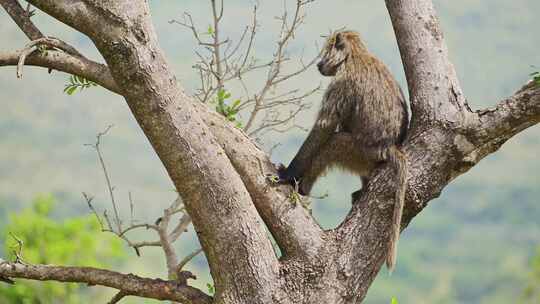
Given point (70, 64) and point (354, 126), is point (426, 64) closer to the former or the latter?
point (354, 126)

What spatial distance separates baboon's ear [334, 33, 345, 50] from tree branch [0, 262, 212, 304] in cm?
215

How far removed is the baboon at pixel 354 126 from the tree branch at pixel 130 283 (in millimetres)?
953

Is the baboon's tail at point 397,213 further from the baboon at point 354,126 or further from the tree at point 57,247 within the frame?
the tree at point 57,247

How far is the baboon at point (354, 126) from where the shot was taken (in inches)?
200

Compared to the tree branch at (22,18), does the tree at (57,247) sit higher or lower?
higher

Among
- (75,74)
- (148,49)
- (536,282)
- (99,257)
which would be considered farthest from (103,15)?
(536,282)

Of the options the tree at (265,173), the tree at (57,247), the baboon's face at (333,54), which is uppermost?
the tree at (57,247)

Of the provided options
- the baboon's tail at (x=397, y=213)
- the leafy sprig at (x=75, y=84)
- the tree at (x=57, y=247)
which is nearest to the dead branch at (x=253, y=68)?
the leafy sprig at (x=75, y=84)

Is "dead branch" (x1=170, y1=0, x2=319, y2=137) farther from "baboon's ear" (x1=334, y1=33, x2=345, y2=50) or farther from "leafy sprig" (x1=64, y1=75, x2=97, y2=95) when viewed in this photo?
"leafy sprig" (x1=64, y1=75, x2=97, y2=95)

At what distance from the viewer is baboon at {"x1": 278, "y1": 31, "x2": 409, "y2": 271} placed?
16.6ft

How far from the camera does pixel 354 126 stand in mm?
5242

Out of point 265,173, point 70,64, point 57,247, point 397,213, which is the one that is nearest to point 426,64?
point 397,213

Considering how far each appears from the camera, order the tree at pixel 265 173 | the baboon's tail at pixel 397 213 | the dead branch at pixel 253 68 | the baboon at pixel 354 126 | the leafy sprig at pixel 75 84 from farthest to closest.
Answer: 1. the dead branch at pixel 253 68
2. the baboon at pixel 354 126
3. the leafy sprig at pixel 75 84
4. the baboon's tail at pixel 397 213
5. the tree at pixel 265 173

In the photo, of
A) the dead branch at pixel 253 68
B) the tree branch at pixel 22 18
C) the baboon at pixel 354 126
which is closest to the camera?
the tree branch at pixel 22 18
